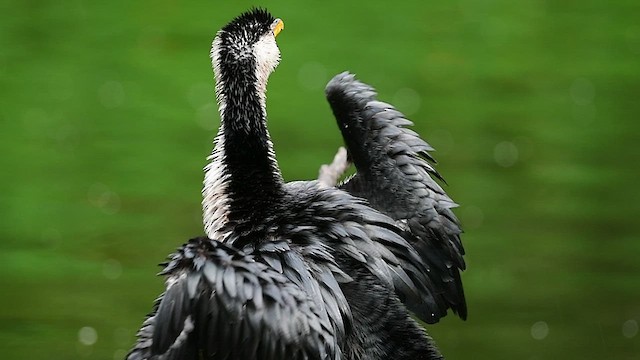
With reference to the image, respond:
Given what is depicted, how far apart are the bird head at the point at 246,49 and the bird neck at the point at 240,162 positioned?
11mm

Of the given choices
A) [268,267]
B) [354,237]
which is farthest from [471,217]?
[268,267]

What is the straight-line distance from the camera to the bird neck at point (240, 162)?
4527 mm

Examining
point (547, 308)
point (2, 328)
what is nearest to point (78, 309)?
point (2, 328)

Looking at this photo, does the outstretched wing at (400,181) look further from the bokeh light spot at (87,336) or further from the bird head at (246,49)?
the bokeh light spot at (87,336)

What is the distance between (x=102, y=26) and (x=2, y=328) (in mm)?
3103

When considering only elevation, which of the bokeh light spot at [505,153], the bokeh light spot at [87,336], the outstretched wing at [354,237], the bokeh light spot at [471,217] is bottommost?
the outstretched wing at [354,237]

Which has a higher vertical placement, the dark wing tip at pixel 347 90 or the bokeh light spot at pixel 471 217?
the dark wing tip at pixel 347 90

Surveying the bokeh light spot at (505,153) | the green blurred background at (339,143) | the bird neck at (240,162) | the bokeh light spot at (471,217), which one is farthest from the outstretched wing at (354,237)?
the bokeh light spot at (505,153)

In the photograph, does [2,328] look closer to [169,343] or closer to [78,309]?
[78,309]

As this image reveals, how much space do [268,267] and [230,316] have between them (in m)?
0.24

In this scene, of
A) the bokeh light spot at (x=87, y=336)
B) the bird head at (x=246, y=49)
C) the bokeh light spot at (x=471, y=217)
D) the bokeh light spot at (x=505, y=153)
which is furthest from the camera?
the bokeh light spot at (x=505, y=153)

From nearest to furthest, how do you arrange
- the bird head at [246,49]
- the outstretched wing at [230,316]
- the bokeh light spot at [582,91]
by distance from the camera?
the outstretched wing at [230,316]
the bird head at [246,49]
the bokeh light spot at [582,91]

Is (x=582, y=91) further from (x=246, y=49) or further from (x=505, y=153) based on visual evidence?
(x=246, y=49)

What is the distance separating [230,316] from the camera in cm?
401
